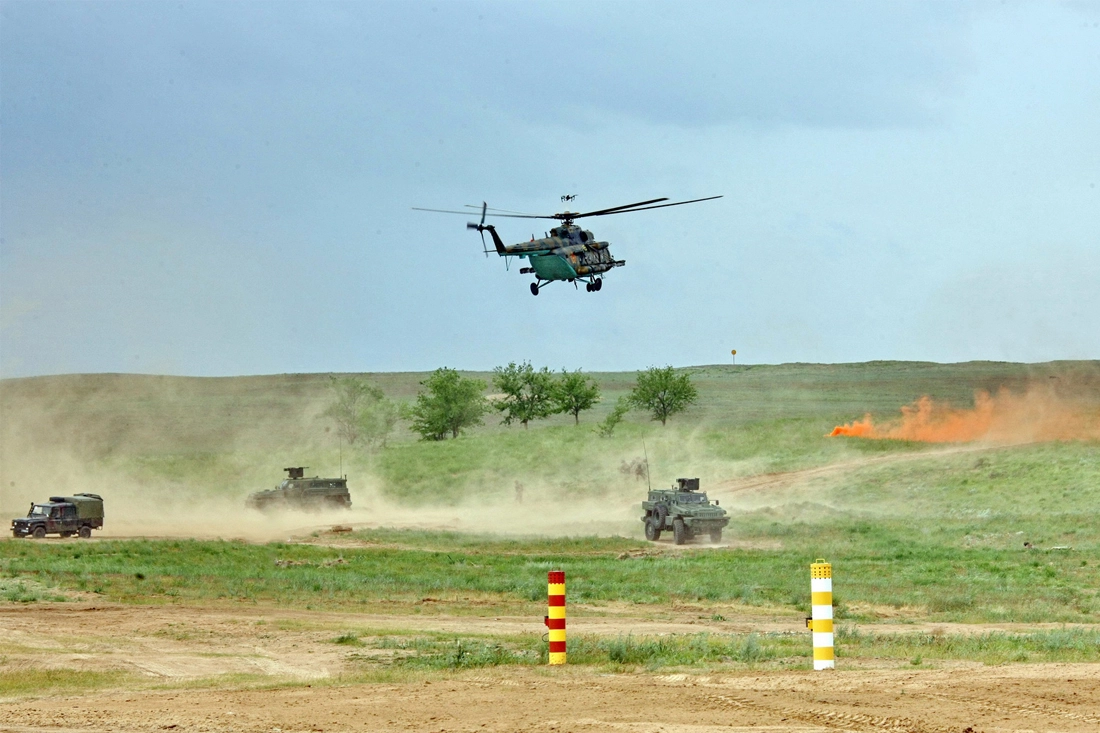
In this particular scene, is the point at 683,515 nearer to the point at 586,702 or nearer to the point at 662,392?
the point at 586,702

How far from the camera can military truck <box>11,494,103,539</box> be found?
48844 millimetres

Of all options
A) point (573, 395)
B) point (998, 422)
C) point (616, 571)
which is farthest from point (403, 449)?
point (616, 571)

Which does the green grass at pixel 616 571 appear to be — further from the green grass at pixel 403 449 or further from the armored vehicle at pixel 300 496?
the green grass at pixel 403 449

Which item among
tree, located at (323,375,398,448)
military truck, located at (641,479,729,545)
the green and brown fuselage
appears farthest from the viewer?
tree, located at (323,375,398,448)

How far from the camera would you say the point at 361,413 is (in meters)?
111

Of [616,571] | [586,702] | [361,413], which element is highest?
[361,413]

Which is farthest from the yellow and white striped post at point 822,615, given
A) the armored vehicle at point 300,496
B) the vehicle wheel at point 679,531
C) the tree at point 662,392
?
the tree at point 662,392

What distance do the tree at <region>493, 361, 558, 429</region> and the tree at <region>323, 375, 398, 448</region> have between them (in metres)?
9.01

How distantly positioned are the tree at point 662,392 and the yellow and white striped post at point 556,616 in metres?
93.4

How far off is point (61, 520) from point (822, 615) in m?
41.5

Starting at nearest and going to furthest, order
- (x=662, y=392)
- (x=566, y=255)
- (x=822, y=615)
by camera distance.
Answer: (x=822, y=615) → (x=566, y=255) → (x=662, y=392)

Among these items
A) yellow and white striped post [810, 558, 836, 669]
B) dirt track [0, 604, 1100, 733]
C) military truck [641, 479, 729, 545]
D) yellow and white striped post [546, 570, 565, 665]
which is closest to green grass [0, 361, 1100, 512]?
military truck [641, 479, 729, 545]

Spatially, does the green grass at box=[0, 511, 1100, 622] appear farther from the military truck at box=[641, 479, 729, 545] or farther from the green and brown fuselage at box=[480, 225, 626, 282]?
the green and brown fuselage at box=[480, 225, 626, 282]

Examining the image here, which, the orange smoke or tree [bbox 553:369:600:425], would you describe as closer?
the orange smoke
